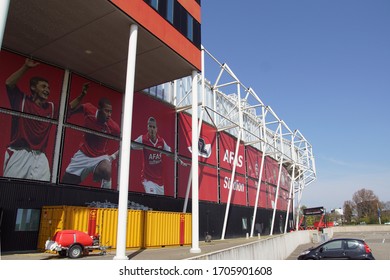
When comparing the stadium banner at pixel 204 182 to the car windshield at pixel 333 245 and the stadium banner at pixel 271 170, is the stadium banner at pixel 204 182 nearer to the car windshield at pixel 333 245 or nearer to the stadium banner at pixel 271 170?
the car windshield at pixel 333 245

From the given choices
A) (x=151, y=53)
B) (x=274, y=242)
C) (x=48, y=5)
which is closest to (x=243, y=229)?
(x=274, y=242)

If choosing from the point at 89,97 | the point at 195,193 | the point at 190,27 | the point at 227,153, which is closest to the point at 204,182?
the point at 227,153

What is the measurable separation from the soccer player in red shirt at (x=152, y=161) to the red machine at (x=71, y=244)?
11.1m

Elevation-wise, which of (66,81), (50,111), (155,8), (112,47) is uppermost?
(155,8)

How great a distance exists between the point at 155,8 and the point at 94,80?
841 cm

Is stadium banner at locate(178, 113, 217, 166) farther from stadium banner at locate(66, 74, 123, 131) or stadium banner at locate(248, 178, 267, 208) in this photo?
stadium banner at locate(248, 178, 267, 208)

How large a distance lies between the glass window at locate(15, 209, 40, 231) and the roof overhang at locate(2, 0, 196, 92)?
1034cm

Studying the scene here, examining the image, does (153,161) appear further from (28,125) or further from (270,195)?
(270,195)

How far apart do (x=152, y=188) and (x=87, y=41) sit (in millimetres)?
14017

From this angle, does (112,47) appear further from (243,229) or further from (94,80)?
(243,229)

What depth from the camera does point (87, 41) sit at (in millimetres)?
20125

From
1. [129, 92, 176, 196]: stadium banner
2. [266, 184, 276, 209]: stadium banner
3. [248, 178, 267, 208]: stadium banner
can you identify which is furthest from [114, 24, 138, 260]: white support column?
[266, 184, 276, 209]: stadium banner

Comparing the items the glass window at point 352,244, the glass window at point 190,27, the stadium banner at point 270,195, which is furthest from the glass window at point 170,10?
the stadium banner at point 270,195

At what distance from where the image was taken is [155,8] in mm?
20000
